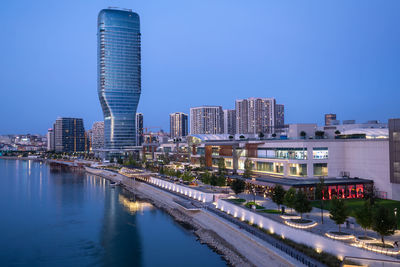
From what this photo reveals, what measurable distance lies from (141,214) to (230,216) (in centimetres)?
2032

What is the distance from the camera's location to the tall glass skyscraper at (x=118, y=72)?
16625 cm

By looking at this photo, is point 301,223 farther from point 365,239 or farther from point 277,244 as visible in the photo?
point 365,239

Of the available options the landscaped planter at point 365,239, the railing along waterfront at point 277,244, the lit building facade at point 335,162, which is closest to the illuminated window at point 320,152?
the lit building facade at point 335,162

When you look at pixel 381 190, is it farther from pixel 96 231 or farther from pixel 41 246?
pixel 41 246

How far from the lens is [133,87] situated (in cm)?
16962

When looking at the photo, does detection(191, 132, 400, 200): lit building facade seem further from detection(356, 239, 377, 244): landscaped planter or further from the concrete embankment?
detection(356, 239, 377, 244): landscaped planter

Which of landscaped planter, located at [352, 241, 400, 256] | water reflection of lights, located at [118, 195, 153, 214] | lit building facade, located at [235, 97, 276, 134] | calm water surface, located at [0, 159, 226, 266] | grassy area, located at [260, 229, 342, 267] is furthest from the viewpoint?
lit building facade, located at [235, 97, 276, 134]

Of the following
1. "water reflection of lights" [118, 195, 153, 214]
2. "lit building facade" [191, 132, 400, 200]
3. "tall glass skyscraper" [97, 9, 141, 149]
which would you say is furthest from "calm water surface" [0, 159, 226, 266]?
"tall glass skyscraper" [97, 9, 141, 149]

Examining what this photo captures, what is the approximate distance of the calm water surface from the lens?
1409 inches

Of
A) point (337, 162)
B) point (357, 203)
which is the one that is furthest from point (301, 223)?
point (337, 162)

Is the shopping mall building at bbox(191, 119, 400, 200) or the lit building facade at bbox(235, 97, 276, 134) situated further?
the lit building facade at bbox(235, 97, 276, 134)

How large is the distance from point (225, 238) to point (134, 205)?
1267 inches

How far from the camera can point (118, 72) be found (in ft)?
550

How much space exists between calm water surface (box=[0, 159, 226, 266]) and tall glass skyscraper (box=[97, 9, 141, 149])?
99.6 metres
